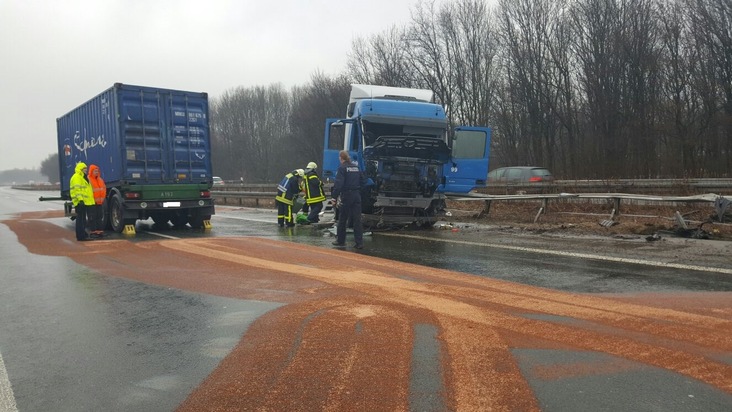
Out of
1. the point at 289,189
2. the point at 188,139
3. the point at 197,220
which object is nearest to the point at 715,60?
the point at 289,189

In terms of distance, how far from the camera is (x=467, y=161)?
500 inches

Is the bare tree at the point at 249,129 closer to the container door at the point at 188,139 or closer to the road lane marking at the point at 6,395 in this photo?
the container door at the point at 188,139

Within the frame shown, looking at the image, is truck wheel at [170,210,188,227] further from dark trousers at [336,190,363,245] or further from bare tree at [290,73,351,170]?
bare tree at [290,73,351,170]

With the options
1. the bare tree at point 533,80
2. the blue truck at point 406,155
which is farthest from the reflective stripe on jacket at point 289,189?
the bare tree at point 533,80

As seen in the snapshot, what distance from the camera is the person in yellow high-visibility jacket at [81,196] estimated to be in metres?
12.0

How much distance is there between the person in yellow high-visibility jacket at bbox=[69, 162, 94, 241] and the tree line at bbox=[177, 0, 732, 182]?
16.7 metres

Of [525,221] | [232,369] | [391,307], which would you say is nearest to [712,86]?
[525,221]

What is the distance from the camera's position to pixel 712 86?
85.3 feet

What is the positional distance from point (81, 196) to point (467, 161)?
8.67m

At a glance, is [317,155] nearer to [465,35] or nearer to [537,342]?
[465,35]

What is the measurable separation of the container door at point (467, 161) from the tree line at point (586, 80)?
325 inches

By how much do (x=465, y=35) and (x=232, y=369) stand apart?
39.2 m

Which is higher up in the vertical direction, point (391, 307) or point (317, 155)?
point (317, 155)

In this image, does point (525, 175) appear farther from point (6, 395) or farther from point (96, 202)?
point (6, 395)
